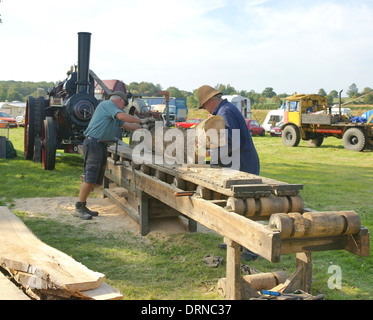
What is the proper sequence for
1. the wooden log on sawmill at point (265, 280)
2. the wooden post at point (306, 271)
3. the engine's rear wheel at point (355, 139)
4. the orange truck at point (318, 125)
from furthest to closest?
1. the orange truck at point (318, 125)
2. the engine's rear wheel at point (355, 139)
3. the wooden log on sawmill at point (265, 280)
4. the wooden post at point (306, 271)

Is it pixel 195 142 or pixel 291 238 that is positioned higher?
pixel 195 142

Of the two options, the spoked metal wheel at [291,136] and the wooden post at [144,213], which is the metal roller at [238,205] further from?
the spoked metal wheel at [291,136]

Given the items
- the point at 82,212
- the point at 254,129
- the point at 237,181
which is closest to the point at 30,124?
the point at 82,212

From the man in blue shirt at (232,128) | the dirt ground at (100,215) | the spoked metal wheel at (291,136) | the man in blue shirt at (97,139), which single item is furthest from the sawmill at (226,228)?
the spoked metal wheel at (291,136)

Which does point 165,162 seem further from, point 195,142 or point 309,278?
point 309,278

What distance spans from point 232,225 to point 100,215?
3923 millimetres

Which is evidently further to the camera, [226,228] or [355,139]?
[355,139]

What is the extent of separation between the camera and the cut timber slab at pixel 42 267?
2.72 metres

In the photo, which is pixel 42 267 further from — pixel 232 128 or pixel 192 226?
pixel 192 226

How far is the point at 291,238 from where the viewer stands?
2.87 metres

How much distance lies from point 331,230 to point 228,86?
249 ft

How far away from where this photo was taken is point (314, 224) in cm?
282

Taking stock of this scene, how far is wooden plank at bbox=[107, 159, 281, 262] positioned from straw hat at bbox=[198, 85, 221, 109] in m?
1.04
